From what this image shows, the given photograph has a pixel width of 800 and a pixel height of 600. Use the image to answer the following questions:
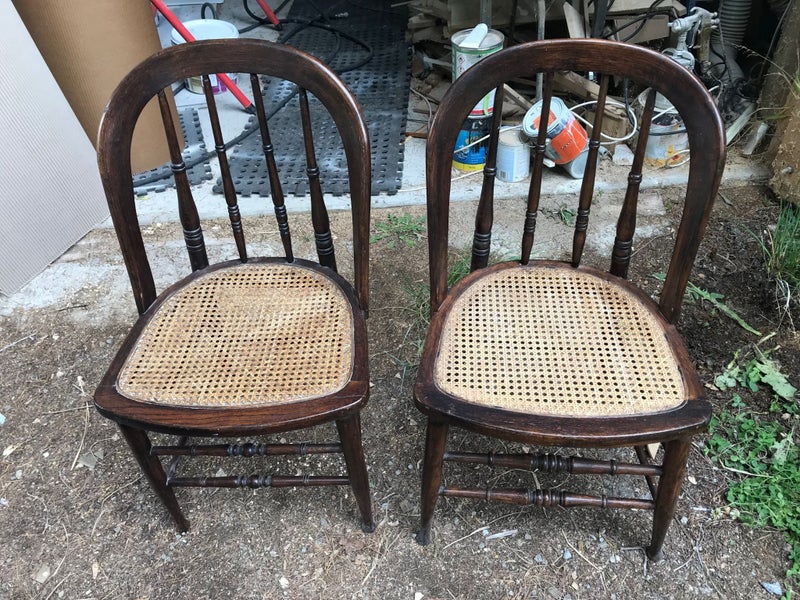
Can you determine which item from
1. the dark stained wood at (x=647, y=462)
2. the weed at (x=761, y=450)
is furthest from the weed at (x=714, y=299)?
the dark stained wood at (x=647, y=462)

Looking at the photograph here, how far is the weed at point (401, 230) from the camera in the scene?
96.4 inches

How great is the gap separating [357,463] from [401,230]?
1.30m

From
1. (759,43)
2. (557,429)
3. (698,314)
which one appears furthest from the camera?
(759,43)

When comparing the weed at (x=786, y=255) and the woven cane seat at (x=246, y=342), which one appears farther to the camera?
the weed at (x=786, y=255)

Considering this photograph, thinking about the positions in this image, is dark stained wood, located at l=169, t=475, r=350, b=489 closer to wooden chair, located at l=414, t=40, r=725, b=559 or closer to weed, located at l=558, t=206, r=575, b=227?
wooden chair, located at l=414, t=40, r=725, b=559

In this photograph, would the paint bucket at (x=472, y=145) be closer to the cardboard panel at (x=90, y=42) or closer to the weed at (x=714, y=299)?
the weed at (x=714, y=299)

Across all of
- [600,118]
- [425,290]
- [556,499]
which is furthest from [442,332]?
[425,290]

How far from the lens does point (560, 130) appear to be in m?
2.44

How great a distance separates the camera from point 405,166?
2842 mm

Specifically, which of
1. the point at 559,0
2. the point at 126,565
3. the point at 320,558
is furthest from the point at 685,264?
the point at 559,0

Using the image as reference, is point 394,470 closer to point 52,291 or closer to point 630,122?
point 52,291

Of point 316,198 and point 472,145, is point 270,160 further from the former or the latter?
point 472,145

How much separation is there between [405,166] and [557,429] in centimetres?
193

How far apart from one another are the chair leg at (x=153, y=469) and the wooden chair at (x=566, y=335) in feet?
2.05
